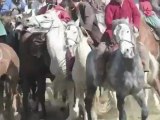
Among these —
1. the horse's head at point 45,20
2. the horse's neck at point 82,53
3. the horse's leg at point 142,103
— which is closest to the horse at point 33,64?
the horse's head at point 45,20

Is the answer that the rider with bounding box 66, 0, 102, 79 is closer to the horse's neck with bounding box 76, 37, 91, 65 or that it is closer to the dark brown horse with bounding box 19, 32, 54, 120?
the dark brown horse with bounding box 19, 32, 54, 120

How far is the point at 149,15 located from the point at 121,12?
2712mm

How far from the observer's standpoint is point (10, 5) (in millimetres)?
11867

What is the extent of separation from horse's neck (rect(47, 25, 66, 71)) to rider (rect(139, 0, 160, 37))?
210cm

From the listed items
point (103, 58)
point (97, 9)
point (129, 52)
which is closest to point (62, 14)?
point (97, 9)

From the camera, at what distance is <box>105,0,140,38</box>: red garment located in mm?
8719

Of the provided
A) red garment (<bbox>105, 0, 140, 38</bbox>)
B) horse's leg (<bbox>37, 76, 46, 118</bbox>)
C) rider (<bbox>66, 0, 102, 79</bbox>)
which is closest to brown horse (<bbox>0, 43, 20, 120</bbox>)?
horse's leg (<bbox>37, 76, 46, 118</bbox>)

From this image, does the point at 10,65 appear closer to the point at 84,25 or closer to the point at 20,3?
the point at 84,25

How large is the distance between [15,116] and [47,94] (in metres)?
2.14

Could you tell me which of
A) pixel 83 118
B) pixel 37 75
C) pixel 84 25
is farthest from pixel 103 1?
pixel 83 118

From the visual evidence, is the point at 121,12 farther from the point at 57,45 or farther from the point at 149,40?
the point at 149,40

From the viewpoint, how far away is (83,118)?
31.5 feet

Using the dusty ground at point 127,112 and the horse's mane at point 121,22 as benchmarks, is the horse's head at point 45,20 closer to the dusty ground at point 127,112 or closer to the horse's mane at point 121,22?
the dusty ground at point 127,112

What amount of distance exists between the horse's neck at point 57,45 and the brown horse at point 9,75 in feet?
2.32
